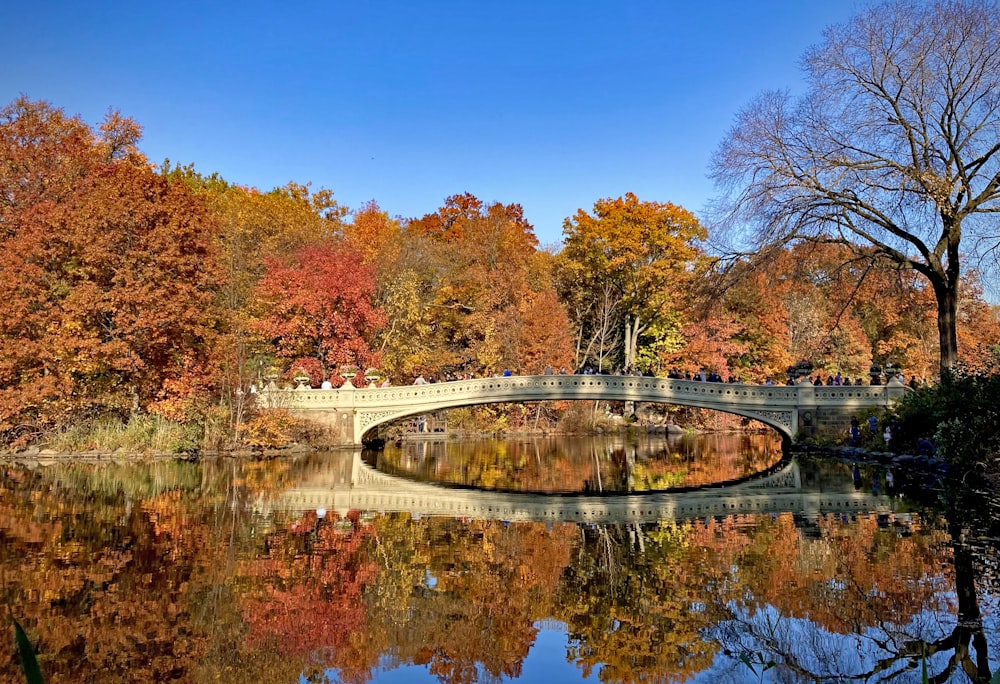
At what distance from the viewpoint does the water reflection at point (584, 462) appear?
16453 millimetres

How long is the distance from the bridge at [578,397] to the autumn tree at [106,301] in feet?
10.2

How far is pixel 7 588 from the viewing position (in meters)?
6.98

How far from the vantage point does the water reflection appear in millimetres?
16453

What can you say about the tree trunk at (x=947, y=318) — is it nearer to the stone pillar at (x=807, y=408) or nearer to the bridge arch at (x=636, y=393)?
the stone pillar at (x=807, y=408)

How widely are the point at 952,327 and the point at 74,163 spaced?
2447 cm

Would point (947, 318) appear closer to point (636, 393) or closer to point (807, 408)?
point (807, 408)

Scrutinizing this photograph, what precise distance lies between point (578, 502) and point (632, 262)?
19.2 metres

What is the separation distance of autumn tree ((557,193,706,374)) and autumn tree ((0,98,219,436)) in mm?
15598

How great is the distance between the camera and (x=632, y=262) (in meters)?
31.4

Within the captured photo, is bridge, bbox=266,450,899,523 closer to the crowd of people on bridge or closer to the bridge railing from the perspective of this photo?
the bridge railing

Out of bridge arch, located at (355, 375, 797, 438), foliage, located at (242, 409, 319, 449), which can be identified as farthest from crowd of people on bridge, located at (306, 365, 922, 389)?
foliage, located at (242, 409, 319, 449)

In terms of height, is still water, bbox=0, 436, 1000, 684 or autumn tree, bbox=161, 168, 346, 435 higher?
autumn tree, bbox=161, 168, 346, 435

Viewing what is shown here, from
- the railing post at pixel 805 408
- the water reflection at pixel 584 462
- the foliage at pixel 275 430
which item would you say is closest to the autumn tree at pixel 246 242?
the foliage at pixel 275 430

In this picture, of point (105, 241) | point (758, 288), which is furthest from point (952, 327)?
point (105, 241)
